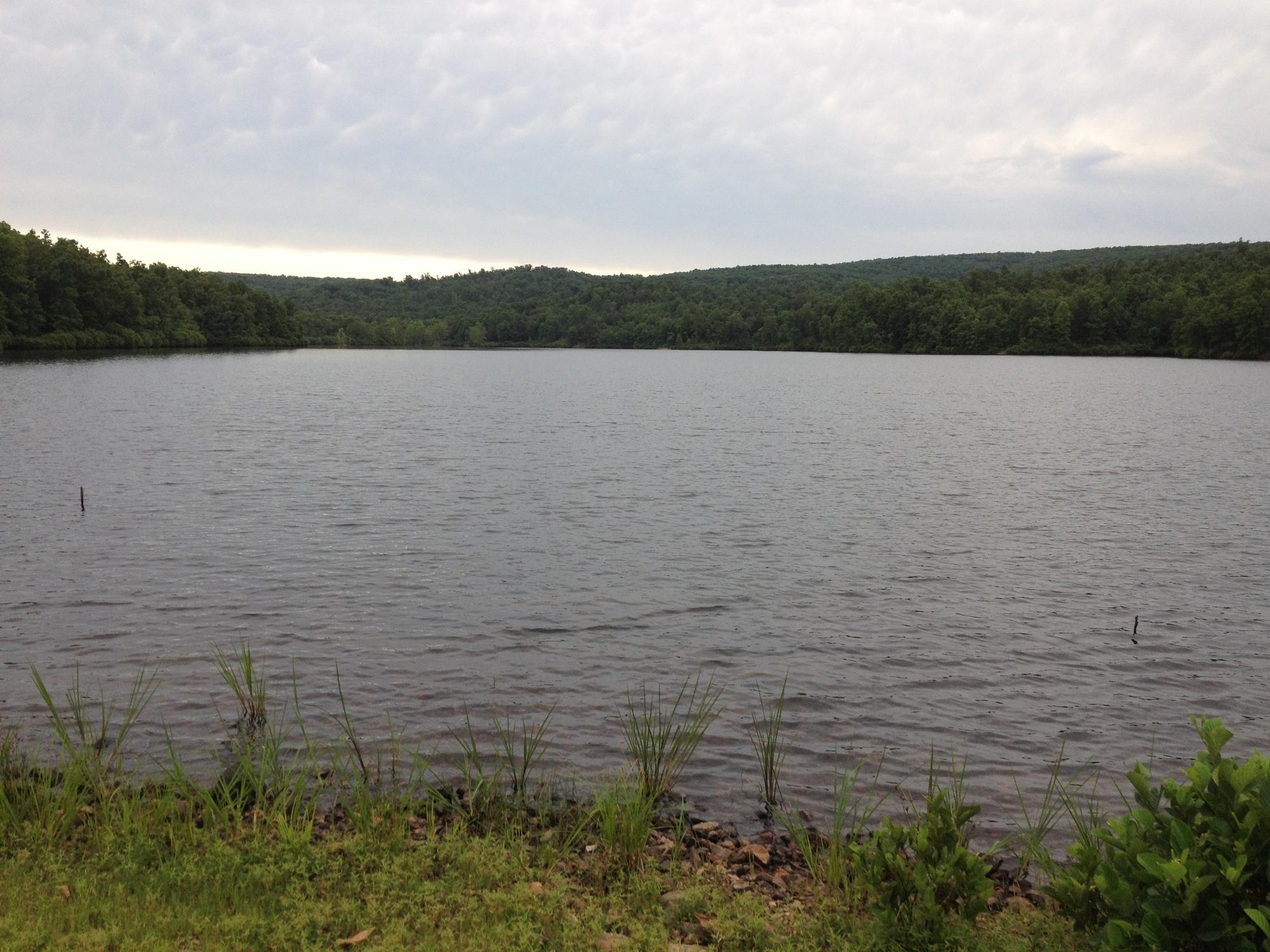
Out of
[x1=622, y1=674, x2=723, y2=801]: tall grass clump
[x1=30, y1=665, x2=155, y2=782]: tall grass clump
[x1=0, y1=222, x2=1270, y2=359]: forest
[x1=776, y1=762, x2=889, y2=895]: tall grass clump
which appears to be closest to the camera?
[x1=776, y1=762, x2=889, y2=895]: tall grass clump

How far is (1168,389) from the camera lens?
78125 mm

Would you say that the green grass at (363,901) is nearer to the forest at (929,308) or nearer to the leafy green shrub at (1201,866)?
the leafy green shrub at (1201,866)

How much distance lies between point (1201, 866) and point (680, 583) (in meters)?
13.0

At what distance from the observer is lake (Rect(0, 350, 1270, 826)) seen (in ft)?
36.3

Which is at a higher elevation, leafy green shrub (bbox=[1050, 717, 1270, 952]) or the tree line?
the tree line

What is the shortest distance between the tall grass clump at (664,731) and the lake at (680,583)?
29 centimetres

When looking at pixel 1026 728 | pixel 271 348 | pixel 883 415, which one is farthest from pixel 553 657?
pixel 271 348

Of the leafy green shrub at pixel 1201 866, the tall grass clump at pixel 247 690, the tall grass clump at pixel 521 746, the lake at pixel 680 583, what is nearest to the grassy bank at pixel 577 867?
the leafy green shrub at pixel 1201 866

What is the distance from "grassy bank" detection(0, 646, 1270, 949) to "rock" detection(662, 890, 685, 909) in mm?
22

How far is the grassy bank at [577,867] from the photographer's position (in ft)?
16.0

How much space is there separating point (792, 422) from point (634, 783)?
4440 cm

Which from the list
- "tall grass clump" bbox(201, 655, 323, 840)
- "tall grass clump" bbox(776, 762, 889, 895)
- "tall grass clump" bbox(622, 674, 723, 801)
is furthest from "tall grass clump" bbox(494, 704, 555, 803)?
"tall grass clump" bbox(776, 762, 889, 895)

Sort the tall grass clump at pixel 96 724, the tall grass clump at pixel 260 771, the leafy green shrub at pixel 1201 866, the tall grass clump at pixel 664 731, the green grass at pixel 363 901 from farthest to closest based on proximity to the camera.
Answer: the tall grass clump at pixel 664 731, the tall grass clump at pixel 96 724, the tall grass clump at pixel 260 771, the green grass at pixel 363 901, the leafy green shrub at pixel 1201 866

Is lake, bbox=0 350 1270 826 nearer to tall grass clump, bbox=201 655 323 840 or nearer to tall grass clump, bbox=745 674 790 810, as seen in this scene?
tall grass clump, bbox=745 674 790 810
